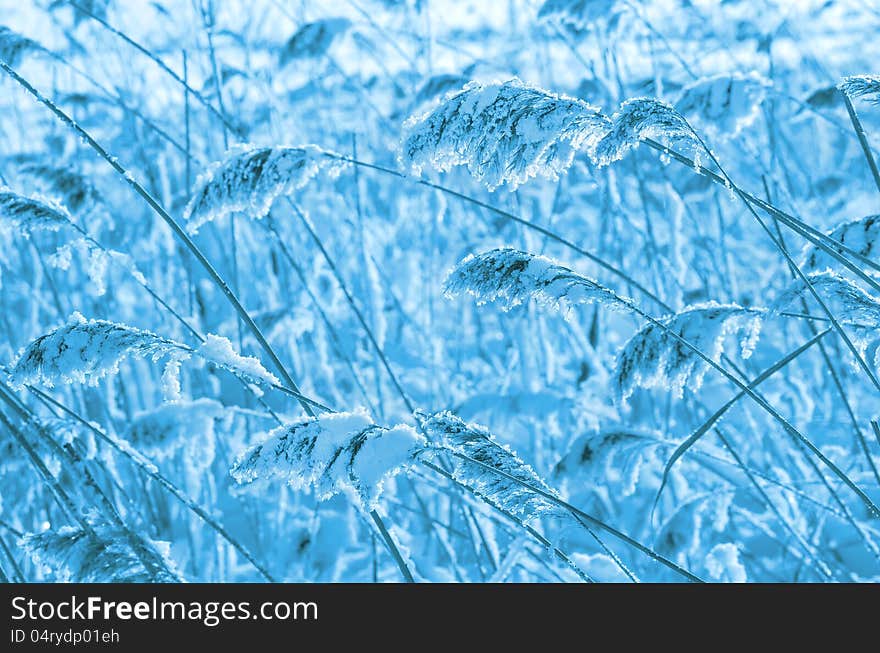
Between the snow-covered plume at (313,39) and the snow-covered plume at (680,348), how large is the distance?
1652 mm

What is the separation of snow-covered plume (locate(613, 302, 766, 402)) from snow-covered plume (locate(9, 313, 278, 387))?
1.94 feet

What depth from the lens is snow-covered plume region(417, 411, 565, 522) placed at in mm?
1238

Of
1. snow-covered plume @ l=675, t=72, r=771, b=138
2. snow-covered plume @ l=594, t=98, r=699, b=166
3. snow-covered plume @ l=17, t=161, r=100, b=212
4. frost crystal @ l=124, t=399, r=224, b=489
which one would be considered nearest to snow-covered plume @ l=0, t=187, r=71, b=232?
frost crystal @ l=124, t=399, r=224, b=489

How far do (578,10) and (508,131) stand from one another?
143 centimetres

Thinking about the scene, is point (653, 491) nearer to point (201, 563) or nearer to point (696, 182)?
point (696, 182)

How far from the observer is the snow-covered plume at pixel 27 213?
5.12ft

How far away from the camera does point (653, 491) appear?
112 inches

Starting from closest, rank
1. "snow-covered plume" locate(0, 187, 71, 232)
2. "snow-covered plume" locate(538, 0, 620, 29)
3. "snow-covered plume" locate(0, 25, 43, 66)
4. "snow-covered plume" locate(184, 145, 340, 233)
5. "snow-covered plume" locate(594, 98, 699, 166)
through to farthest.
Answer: "snow-covered plume" locate(594, 98, 699, 166) < "snow-covered plume" locate(184, 145, 340, 233) < "snow-covered plume" locate(0, 187, 71, 232) < "snow-covered plume" locate(0, 25, 43, 66) < "snow-covered plume" locate(538, 0, 620, 29)

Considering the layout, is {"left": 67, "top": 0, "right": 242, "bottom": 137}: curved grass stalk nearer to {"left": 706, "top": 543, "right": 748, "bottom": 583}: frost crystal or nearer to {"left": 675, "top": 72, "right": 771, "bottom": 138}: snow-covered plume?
{"left": 675, "top": 72, "right": 771, "bottom": 138}: snow-covered plume

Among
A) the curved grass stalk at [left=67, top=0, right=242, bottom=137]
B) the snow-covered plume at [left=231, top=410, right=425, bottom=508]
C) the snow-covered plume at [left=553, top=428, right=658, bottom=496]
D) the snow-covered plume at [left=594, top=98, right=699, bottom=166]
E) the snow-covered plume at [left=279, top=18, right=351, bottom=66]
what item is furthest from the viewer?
the snow-covered plume at [left=279, top=18, right=351, bottom=66]

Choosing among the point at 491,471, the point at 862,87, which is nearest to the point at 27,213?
the point at 491,471

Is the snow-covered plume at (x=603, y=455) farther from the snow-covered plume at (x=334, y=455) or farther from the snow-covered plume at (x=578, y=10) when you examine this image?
the snow-covered plume at (x=578, y=10)
